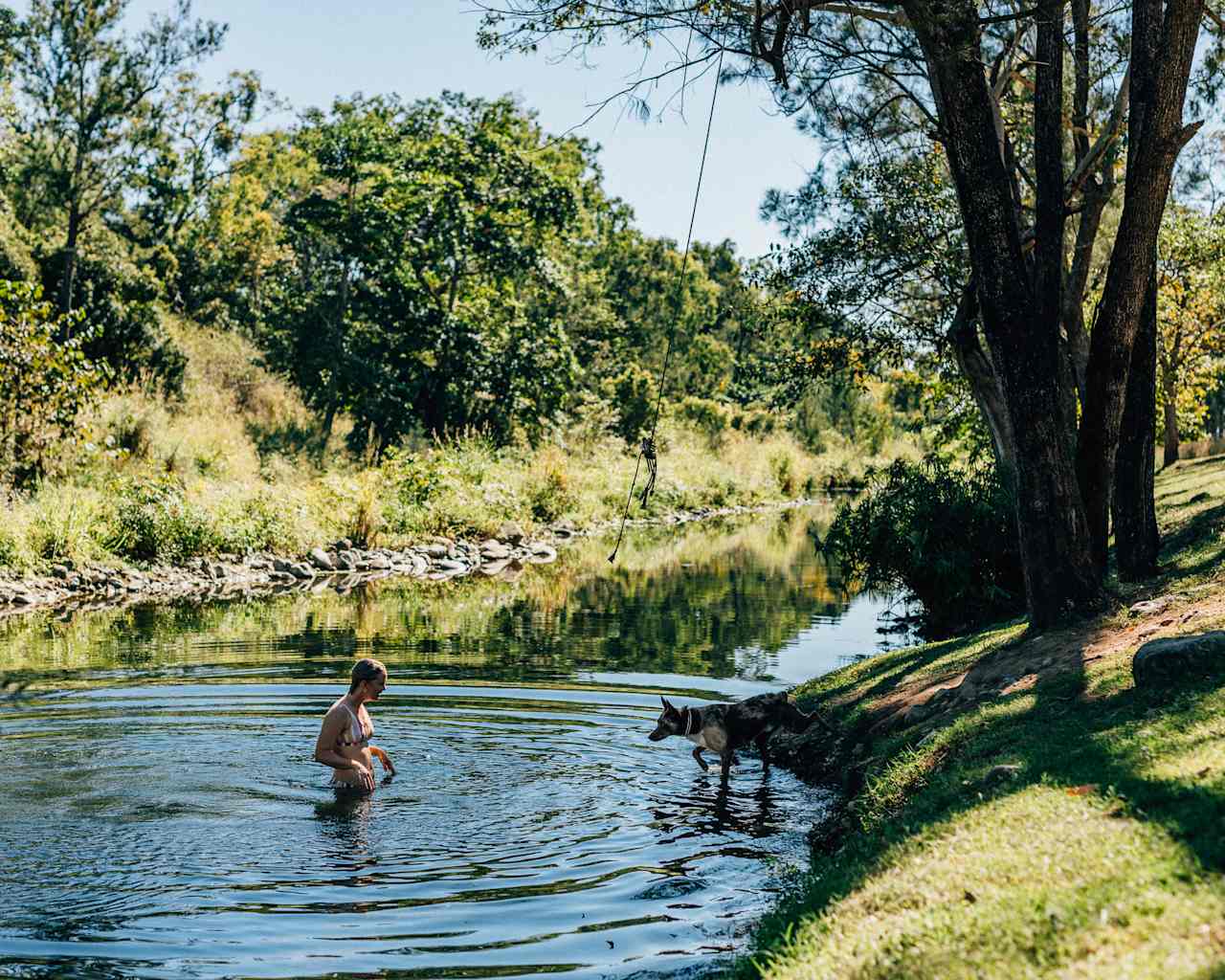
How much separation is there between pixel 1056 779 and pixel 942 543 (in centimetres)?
977

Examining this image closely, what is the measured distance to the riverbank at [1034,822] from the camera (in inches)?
188

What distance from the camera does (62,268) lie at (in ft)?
122

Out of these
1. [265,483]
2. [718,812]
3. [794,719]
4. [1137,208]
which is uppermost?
[1137,208]

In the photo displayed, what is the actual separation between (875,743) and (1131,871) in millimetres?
5797

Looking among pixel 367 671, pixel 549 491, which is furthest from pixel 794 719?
pixel 549 491

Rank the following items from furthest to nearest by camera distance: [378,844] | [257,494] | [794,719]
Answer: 1. [257,494]
2. [794,719]
3. [378,844]

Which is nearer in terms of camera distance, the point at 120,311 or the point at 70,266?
the point at 70,266

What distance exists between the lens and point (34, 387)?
79.9 feet

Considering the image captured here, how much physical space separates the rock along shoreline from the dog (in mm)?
14481

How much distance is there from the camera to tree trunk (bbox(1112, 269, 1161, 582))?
1219 cm

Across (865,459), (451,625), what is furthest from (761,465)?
(451,625)

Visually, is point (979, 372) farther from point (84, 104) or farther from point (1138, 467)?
point (84, 104)

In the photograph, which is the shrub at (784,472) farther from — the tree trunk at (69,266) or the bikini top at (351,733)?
the bikini top at (351,733)

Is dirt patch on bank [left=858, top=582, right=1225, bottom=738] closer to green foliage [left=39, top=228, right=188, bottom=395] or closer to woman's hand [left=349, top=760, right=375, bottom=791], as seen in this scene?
woman's hand [left=349, top=760, right=375, bottom=791]
